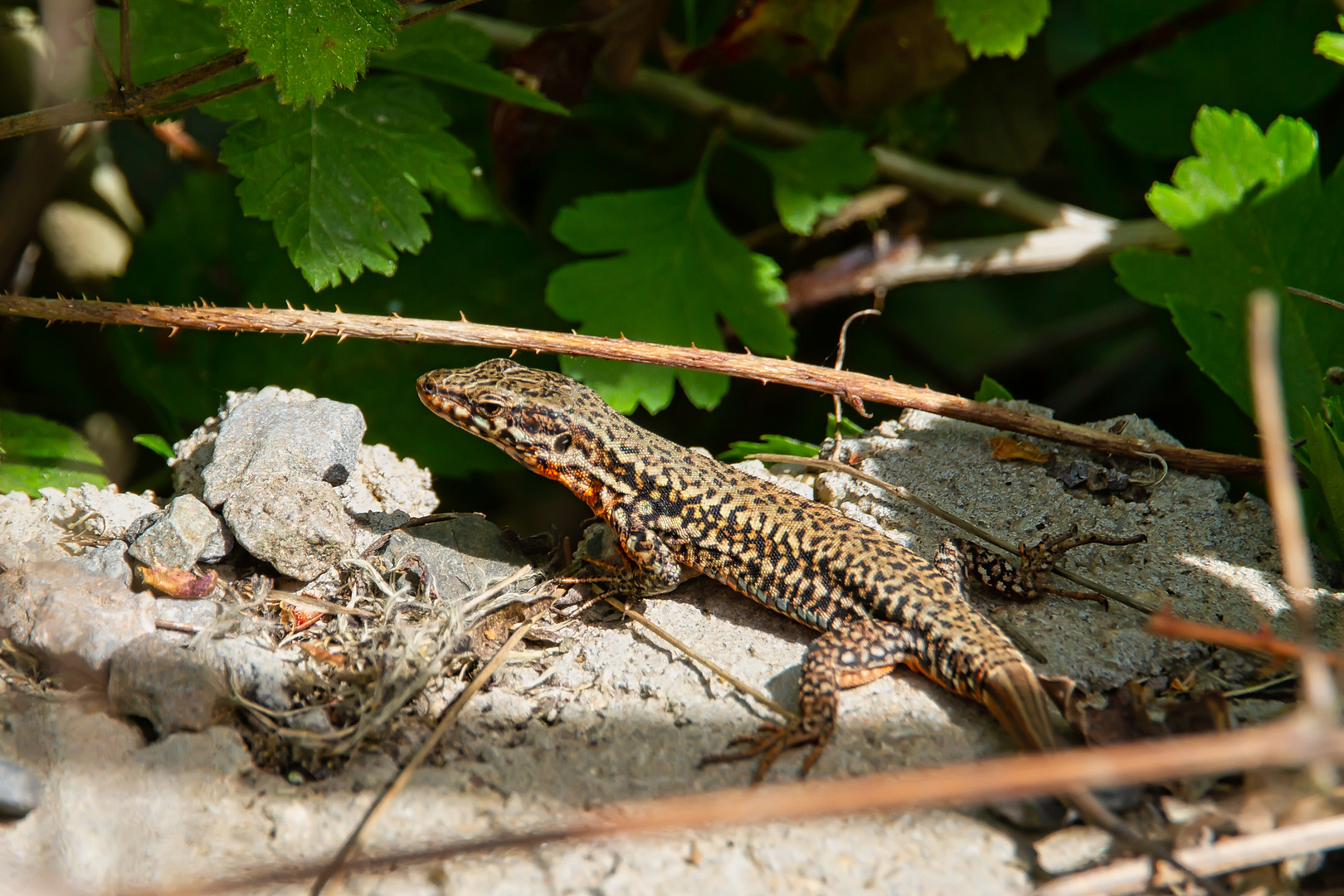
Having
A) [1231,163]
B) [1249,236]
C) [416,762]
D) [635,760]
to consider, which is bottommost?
[635,760]

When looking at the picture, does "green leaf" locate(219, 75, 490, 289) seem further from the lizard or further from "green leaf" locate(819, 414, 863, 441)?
"green leaf" locate(819, 414, 863, 441)

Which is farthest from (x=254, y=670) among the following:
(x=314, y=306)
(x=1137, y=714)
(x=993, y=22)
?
(x=993, y=22)

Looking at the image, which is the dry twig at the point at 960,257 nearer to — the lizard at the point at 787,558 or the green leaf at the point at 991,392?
the green leaf at the point at 991,392

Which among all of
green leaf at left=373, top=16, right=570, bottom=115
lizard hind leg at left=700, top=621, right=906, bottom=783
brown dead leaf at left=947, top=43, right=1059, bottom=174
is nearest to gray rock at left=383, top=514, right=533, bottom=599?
lizard hind leg at left=700, top=621, right=906, bottom=783

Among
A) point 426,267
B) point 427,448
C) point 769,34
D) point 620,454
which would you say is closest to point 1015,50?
point 769,34

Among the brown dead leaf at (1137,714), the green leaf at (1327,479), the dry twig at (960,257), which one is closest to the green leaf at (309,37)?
the dry twig at (960,257)

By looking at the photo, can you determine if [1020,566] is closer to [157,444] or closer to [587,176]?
[587,176]
